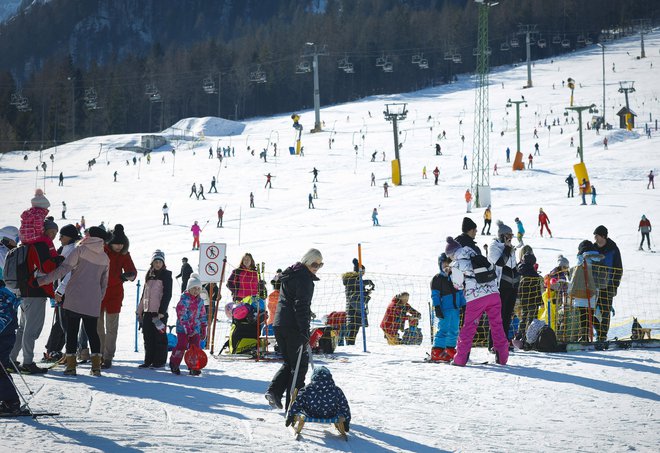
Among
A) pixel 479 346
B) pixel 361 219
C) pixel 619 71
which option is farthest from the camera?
pixel 619 71

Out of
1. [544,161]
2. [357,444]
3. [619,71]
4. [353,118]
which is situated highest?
[619,71]

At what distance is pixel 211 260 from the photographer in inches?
440

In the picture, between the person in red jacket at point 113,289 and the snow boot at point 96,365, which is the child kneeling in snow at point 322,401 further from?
the person in red jacket at point 113,289

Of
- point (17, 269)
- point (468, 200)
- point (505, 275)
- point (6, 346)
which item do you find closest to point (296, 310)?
point (6, 346)

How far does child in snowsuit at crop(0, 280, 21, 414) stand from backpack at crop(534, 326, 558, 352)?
5870mm

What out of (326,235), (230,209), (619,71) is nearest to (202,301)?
(326,235)

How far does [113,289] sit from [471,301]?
12.0ft

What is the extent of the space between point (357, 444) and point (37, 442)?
2.09m

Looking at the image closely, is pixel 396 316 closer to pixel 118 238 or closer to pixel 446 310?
pixel 446 310

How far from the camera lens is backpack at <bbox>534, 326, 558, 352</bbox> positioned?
920 cm

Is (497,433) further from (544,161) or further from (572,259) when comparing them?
(544,161)

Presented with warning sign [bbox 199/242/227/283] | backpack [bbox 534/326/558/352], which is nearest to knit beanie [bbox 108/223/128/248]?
warning sign [bbox 199/242/227/283]

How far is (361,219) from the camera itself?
3294 centimetres

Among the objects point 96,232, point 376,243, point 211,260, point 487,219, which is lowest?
point 211,260
